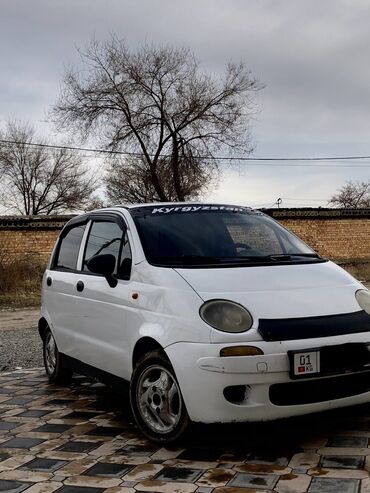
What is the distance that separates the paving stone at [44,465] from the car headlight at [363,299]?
7.06 feet

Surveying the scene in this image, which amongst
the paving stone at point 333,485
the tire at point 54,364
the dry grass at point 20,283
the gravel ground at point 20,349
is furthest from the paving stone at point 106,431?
the dry grass at point 20,283

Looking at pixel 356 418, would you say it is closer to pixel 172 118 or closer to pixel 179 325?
pixel 179 325

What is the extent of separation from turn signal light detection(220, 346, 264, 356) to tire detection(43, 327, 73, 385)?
2.76 metres

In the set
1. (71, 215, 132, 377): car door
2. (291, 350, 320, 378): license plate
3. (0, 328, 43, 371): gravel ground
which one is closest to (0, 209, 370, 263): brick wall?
(0, 328, 43, 371): gravel ground

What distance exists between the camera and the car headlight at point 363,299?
4.19 m

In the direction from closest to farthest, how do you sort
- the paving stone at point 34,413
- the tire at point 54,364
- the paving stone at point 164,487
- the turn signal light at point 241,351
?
1. the paving stone at point 164,487
2. the turn signal light at point 241,351
3. the paving stone at point 34,413
4. the tire at point 54,364

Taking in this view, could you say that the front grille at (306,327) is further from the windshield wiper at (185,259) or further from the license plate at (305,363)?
the windshield wiper at (185,259)

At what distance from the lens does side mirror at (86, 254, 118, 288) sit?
4.70m

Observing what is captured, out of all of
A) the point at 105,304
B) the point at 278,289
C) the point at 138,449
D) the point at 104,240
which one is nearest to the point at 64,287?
the point at 104,240

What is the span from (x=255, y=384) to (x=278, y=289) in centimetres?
65

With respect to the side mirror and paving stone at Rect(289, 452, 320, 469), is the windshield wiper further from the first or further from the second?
paving stone at Rect(289, 452, 320, 469)

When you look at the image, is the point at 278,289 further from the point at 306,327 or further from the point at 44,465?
the point at 44,465

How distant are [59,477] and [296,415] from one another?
4.69 ft

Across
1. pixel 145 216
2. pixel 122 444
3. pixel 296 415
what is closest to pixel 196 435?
pixel 122 444
